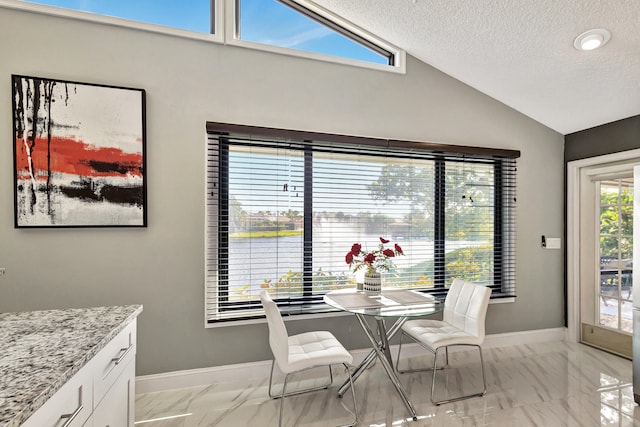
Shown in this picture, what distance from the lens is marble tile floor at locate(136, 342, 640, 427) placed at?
223 centimetres

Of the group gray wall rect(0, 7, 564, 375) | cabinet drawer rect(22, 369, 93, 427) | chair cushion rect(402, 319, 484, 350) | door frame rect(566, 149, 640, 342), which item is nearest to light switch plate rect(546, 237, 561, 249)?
door frame rect(566, 149, 640, 342)

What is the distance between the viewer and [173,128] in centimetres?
261

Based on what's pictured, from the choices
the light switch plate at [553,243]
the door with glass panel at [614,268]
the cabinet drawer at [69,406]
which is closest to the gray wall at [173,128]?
the cabinet drawer at [69,406]

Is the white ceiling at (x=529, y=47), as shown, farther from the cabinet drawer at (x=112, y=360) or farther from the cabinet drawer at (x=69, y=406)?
the cabinet drawer at (x=69, y=406)

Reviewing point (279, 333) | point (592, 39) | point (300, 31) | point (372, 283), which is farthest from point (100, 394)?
point (592, 39)

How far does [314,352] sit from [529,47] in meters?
2.79

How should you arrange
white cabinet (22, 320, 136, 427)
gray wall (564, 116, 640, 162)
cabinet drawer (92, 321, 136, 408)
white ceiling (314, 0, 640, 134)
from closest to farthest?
1. white cabinet (22, 320, 136, 427)
2. cabinet drawer (92, 321, 136, 408)
3. white ceiling (314, 0, 640, 134)
4. gray wall (564, 116, 640, 162)

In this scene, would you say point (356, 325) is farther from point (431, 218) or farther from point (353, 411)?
point (431, 218)

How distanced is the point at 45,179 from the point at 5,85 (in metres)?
0.66

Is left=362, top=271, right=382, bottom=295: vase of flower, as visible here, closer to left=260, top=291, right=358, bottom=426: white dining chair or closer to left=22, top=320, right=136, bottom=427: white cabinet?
left=260, top=291, right=358, bottom=426: white dining chair

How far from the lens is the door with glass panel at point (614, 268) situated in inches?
130

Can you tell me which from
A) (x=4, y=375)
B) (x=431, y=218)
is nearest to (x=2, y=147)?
(x=4, y=375)

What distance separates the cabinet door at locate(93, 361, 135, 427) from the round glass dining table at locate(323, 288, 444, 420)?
1.24 metres

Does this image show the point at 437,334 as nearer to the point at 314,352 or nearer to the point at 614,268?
the point at 314,352
